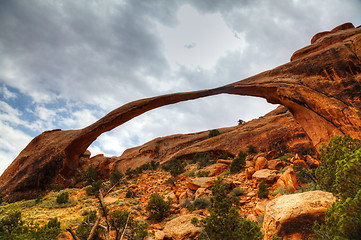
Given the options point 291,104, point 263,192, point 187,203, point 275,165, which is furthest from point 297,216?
point 291,104

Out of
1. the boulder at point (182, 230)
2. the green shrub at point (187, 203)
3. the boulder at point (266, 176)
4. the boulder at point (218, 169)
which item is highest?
the boulder at point (218, 169)

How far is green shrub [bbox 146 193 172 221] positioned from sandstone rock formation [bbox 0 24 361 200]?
632cm

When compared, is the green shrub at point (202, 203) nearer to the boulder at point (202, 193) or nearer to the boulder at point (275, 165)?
the boulder at point (202, 193)

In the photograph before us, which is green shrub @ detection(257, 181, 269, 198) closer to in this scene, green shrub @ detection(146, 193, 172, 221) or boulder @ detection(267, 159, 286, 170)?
boulder @ detection(267, 159, 286, 170)

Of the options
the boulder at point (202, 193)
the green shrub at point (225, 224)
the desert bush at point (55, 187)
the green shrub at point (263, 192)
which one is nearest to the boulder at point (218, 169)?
the boulder at point (202, 193)

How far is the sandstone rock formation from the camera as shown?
20.9ft

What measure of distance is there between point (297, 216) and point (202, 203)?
399 centimetres

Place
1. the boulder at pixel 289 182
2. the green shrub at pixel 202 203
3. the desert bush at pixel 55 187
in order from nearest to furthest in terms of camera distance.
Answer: the boulder at pixel 289 182, the green shrub at pixel 202 203, the desert bush at pixel 55 187

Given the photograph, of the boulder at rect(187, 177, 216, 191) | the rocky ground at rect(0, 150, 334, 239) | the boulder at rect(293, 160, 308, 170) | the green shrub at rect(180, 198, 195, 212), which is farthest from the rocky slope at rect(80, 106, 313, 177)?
the green shrub at rect(180, 198, 195, 212)

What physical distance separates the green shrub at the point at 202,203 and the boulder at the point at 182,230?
3.31ft

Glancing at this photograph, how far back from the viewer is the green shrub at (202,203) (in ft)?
21.9

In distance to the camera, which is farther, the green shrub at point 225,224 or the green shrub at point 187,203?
the green shrub at point 187,203

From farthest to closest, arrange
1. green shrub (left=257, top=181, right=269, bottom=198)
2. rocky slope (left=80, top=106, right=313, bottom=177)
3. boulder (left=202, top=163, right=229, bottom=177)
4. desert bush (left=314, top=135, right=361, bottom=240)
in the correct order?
rocky slope (left=80, top=106, right=313, bottom=177) < boulder (left=202, top=163, right=229, bottom=177) < green shrub (left=257, top=181, right=269, bottom=198) < desert bush (left=314, top=135, right=361, bottom=240)

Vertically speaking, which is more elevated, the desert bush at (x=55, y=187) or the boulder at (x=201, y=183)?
the desert bush at (x=55, y=187)
